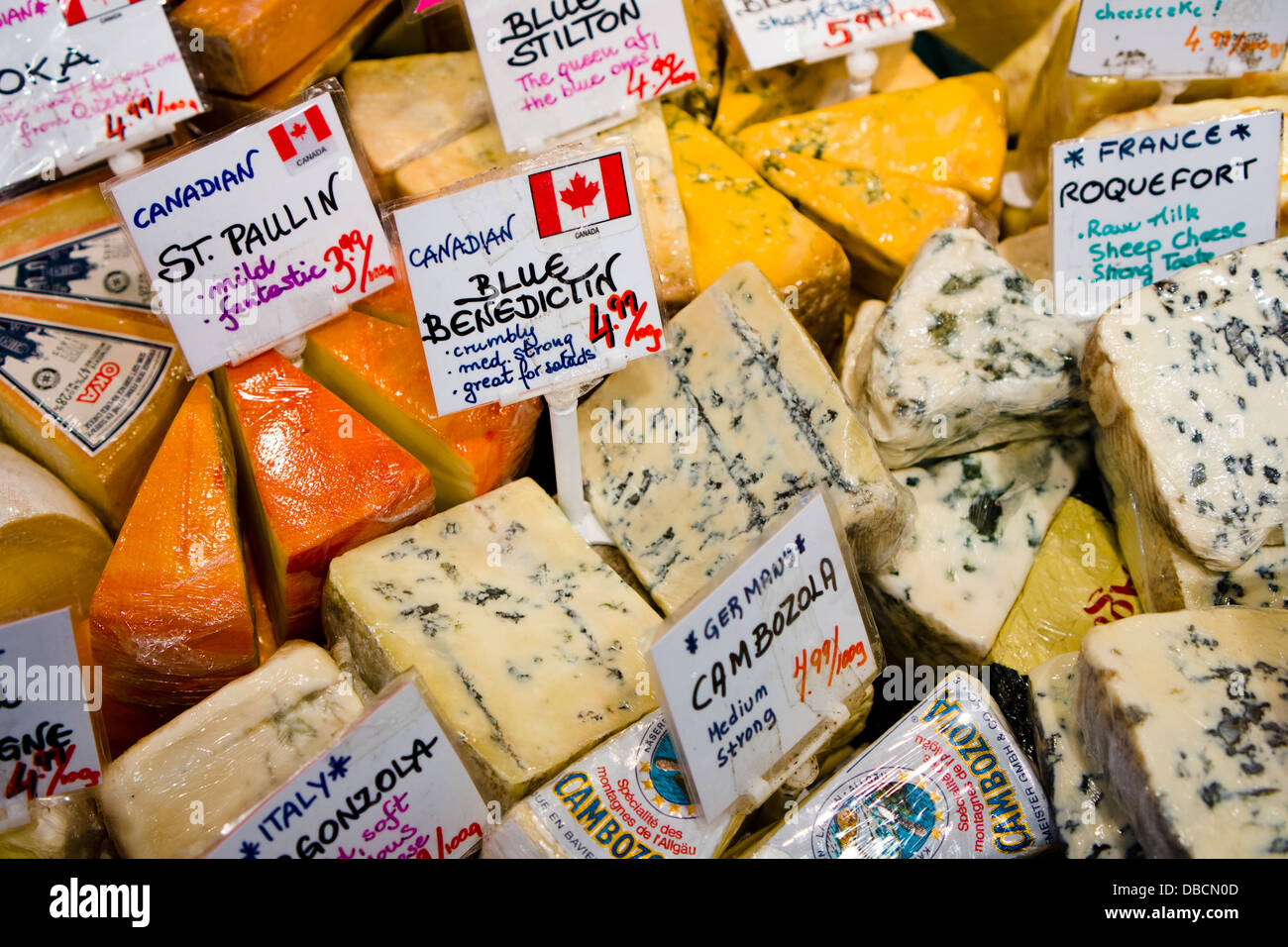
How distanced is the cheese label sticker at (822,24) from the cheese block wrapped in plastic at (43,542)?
64.6 inches

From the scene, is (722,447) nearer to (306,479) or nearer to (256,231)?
(306,479)

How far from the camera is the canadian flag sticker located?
1.49 metres

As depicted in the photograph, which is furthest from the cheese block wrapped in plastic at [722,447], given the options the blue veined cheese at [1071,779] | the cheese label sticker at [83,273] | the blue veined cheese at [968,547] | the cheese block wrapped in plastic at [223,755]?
the cheese label sticker at [83,273]

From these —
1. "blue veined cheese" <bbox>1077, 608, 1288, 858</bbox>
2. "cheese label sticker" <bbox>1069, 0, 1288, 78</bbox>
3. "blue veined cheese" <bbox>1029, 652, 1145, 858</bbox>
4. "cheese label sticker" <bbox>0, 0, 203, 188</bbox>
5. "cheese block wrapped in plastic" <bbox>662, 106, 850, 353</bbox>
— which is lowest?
"blue veined cheese" <bbox>1029, 652, 1145, 858</bbox>

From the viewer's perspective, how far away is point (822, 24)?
2.19 m

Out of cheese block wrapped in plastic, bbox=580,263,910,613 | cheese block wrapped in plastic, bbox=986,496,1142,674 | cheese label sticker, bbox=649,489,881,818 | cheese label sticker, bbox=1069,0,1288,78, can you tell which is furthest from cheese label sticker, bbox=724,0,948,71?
cheese label sticker, bbox=649,489,881,818

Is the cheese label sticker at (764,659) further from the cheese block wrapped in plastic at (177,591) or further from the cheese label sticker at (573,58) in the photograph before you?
the cheese label sticker at (573,58)

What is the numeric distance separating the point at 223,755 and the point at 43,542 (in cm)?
59

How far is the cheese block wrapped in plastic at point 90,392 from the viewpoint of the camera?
180cm

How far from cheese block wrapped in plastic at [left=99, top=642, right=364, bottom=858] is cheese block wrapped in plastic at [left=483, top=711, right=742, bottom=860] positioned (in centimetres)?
28

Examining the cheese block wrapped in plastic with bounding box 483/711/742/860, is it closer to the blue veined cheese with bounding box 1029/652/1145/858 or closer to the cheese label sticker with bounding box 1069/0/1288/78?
the blue veined cheese with bounding box 1029/652/1145/858
